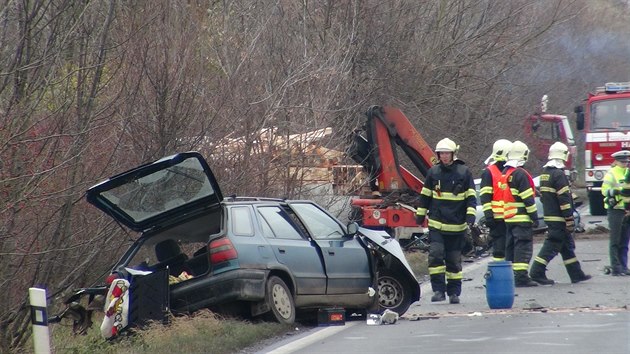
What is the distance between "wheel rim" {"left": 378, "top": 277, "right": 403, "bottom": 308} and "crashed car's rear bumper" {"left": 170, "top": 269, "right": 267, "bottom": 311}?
7.43ft

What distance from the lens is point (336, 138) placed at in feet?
66.1

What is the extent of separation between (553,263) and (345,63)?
559 centimetres

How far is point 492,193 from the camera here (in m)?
14.9

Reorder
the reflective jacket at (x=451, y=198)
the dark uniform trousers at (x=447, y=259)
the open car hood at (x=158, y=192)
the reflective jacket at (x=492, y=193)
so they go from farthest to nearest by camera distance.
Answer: the reflective jacket at (x=492, y=193) → the reflective jacket at (x=451, y=198) → the dark uniform trousers at (x=447, y=259) → the open car hood at (x=158, y=192)

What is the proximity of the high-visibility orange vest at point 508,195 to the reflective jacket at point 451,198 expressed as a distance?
1.19m

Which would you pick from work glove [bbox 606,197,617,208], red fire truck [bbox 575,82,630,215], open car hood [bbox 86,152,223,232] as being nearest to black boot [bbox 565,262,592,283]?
work glove [bbox 606,197,617,208]

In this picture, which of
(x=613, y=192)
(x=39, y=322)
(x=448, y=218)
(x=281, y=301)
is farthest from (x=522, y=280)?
(x=39, y=322)

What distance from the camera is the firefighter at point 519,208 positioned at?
14539mm

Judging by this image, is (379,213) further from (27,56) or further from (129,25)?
(27,56)

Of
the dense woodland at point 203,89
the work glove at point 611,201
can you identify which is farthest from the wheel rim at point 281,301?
the work glove at point 611,201

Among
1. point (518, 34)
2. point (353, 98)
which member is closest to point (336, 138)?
point (353, 98)

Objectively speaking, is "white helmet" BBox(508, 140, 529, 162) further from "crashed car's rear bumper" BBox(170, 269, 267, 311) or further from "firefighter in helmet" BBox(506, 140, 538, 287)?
"crashed car's rear bumper" BBox(170, 269, 267, 311)

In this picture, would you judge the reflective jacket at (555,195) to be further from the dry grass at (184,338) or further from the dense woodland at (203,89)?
the dry grass at (184,338)

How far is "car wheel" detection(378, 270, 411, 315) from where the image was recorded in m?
12.5
